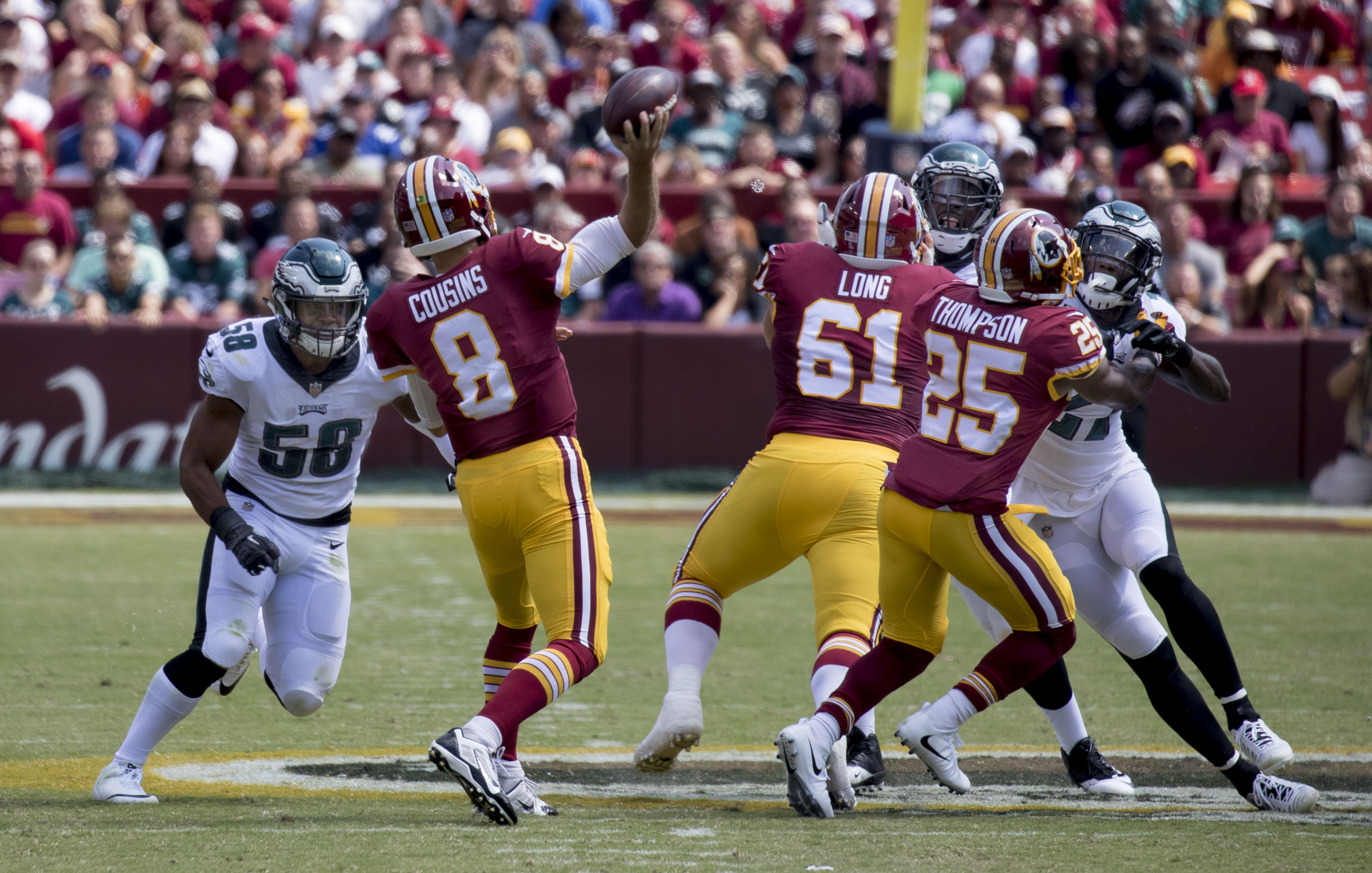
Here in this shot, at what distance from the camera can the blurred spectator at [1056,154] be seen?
1262 cm

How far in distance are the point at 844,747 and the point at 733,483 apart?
82 centimetres

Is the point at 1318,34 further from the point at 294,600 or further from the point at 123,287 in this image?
the point at 294,600

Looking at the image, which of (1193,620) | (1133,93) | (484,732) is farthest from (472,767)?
(1133,93)

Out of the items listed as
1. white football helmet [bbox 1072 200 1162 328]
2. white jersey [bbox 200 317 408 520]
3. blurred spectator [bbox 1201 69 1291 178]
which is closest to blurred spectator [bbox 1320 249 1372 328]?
blurred spectator [bbox 1201 69 1291 178]

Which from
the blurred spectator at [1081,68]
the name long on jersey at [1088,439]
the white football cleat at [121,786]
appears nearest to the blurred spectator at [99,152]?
the blurred spectator at [1081,68]

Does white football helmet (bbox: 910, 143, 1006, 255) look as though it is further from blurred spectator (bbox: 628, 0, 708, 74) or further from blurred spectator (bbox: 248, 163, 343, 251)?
blurred spectator (bbox: 628, 0, 708, 74)

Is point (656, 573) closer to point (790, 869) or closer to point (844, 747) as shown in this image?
point (844, 747)

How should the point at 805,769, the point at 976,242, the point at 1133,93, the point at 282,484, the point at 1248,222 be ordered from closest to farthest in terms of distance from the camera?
the point at 805,769
the point at 282,484
the point at 976,242
the point at 1248,222
the point at 1133,93

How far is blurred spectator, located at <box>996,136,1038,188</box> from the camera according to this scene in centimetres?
1206

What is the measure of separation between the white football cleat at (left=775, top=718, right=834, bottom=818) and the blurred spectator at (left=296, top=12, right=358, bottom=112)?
10305 millimetres

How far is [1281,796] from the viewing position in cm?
453

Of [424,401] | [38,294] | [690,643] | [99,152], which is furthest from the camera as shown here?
[99,152]

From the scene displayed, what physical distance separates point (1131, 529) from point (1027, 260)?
0.99m

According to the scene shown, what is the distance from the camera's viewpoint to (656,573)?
335 inches
